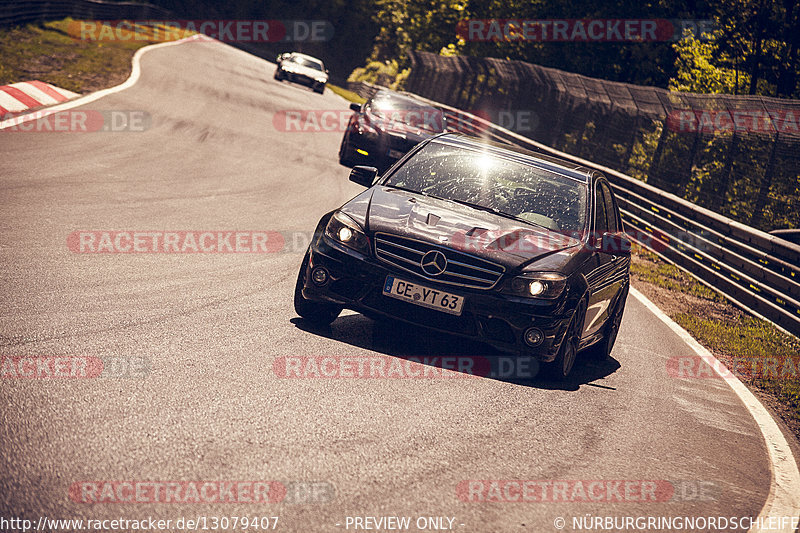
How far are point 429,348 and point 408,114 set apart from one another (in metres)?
13.0

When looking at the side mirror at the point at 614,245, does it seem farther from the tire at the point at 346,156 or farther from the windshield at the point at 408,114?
the windshield at the point at 408,114

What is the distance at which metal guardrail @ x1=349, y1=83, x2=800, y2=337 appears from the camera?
38.7 feet

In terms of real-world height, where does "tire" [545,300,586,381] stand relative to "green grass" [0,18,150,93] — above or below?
above

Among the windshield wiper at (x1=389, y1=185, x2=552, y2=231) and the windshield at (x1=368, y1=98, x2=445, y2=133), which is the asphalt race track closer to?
the windshield wiper at (x1=389, y1=185, x2=552, y2=231)

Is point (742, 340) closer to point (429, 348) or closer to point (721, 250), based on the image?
point (721, 250)

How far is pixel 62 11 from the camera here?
36.2 m

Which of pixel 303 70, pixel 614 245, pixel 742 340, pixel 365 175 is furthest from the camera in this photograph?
pixel 303 70

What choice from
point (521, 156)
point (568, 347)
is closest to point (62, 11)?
point (521, 156)

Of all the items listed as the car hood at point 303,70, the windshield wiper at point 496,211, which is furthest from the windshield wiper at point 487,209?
the car hood at point 303,70

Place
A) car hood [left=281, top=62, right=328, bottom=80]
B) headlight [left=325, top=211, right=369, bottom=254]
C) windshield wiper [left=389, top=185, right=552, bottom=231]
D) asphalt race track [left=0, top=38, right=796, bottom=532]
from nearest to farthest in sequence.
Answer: asphalt race track [left=0, top=38, right=796, bottom=532] → headlight [left=325, top=211, right=369, bottom=254] → windshield wiper [left=389, top=185, right=552, bottom=231] → car hood [left=281, top=62, right=328, bottom=80]

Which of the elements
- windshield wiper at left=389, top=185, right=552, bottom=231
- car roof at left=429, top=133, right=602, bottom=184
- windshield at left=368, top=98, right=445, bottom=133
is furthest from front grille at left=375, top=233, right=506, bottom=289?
windshield at left=368, top=98, right=445, bottom=133

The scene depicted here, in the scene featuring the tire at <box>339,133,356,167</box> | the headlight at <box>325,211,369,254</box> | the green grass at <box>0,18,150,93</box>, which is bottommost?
the tire at <box>339,133,356,167</box>

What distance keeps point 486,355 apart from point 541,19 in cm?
3712

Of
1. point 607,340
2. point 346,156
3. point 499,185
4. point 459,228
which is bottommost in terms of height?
point 346,156
